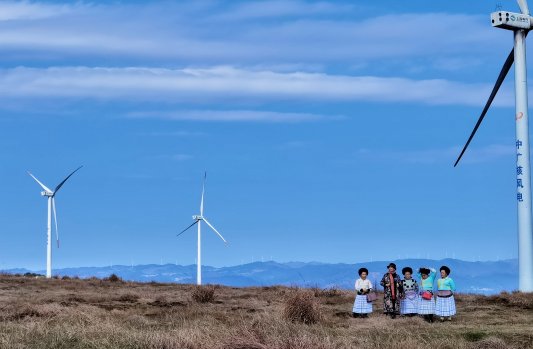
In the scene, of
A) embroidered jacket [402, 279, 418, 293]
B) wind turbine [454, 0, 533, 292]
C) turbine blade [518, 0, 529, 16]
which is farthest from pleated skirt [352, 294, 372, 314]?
turbine blade [518, 0, 529, 16]

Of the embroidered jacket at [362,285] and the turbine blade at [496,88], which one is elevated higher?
the turbine blade at [496,88]

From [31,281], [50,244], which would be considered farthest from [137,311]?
[50,244]

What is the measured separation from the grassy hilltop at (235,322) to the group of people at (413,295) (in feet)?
2.08

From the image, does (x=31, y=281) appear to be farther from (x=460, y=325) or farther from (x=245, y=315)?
(x=460, y=325)

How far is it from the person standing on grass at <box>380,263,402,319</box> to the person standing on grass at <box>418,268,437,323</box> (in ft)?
2.40

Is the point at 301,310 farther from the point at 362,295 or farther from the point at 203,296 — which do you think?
the point at 203,296

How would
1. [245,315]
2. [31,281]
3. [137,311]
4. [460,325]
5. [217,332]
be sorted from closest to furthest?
A: [217,332], [460,325], [245,315], [137,311], [31,281]

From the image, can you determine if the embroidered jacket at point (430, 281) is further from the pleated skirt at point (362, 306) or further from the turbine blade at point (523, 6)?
the turbine blade at point (523, 6)

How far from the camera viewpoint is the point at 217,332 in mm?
21672

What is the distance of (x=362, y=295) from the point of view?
31.4 meters

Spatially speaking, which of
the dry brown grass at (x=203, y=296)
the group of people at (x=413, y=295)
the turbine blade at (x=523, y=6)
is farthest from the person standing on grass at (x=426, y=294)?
the turbine blade at (x=523, y=6)

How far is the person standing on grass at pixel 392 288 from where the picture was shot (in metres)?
30.9

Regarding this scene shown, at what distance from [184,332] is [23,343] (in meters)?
3.62

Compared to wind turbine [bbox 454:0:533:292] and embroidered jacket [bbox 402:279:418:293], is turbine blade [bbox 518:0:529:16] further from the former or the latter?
embroidered jacket [bbox 402:279:418:293]
